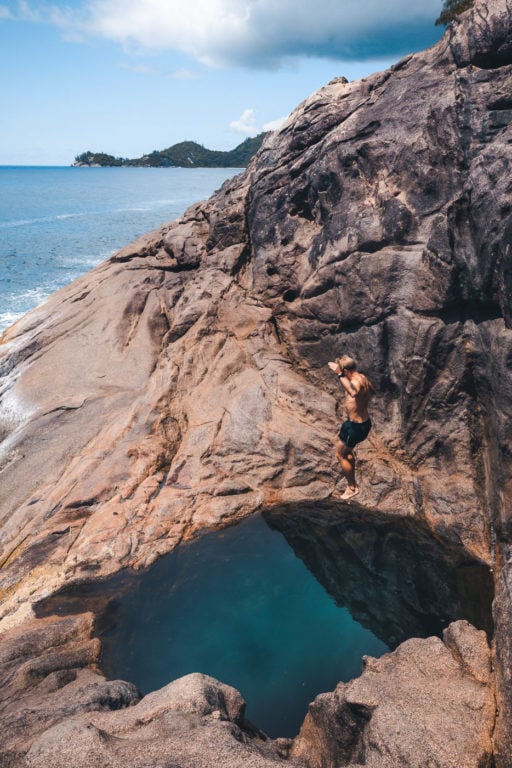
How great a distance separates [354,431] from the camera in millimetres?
11141

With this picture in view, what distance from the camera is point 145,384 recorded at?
15531 mm

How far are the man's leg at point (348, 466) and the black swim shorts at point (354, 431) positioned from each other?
7.3 inches

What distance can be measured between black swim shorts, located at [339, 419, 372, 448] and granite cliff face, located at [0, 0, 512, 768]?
142 cm

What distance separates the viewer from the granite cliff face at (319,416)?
6547 mm

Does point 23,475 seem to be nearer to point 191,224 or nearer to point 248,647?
point 248,647

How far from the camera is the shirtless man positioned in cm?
1070

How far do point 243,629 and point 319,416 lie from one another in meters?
5.42

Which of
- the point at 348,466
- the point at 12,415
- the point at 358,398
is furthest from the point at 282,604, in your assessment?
the point at 12,415

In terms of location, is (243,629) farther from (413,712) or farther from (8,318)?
(8,318)

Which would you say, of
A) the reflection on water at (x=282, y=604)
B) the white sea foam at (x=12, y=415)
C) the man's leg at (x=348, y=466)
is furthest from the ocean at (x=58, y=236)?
the man's leg at (x=348, y=466)

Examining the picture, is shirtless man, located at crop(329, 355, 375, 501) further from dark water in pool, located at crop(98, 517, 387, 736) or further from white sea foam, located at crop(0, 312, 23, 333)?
white sea foam, located at crop(0, 312, 23, 333)

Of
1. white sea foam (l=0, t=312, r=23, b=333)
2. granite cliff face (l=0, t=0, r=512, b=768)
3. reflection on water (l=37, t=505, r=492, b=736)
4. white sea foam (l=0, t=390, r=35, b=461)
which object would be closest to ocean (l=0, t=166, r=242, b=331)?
white sea foam (l=0, t=312, r=23, b=333)

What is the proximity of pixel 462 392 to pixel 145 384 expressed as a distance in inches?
334

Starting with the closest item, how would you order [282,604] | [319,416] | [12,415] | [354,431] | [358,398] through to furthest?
[282,604]
[358,398]
[354,431]
[319,416]
[12,415]
